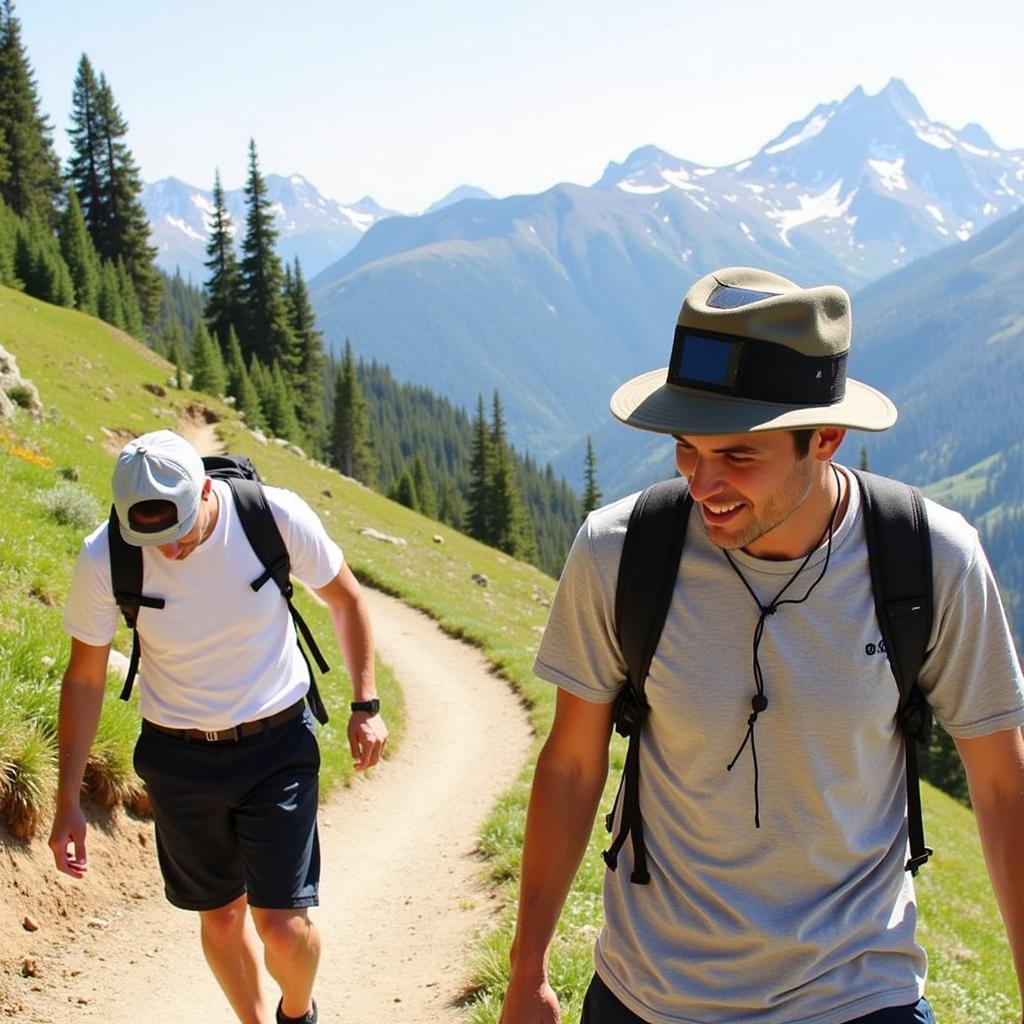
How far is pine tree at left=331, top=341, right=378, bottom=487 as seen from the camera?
78312mm

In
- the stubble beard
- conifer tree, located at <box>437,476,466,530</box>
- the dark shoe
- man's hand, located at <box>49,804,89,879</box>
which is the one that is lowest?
conifer tree, located at <box>437,476,466,530</box>

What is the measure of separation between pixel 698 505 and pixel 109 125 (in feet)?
254

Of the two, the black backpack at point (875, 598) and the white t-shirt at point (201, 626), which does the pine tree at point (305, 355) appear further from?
the black backpack at point (875, 598)

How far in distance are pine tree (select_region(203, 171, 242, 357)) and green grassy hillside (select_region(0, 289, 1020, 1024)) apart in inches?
851

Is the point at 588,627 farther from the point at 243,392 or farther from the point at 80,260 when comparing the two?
the point at 80,260

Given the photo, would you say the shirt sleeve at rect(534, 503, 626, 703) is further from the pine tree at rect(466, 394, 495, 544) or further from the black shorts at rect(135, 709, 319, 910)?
the pine tree at rect(466, 394, 495, 544)

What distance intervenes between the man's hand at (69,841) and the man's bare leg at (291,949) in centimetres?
87

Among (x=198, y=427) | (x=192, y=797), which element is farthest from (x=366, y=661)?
(x=198, y=427)

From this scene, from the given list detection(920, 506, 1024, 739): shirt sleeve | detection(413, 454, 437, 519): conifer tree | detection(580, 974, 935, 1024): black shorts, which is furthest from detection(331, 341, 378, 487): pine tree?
detection(920, 506, 1024, 739): shirt sleeve

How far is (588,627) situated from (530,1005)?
46.1 inches

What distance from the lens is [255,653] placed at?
530 cm

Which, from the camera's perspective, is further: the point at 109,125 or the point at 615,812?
the point at 109,125

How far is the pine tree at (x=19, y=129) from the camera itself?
66.6 meters

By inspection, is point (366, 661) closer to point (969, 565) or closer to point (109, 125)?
point (969, 565)
